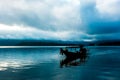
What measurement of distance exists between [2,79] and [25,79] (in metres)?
2.93

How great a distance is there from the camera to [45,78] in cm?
3064

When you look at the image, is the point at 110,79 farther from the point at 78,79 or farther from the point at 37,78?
the point at 37,78

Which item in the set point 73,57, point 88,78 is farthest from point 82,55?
point 88,78

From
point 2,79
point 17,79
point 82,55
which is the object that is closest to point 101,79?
point 17,79

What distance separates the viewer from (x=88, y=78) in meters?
30.8

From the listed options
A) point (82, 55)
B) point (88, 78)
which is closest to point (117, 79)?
point (88, 78)

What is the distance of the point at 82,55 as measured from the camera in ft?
268

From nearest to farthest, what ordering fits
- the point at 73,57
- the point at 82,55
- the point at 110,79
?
the point at 110,79 → the point at 73,57 → the point at 82,55

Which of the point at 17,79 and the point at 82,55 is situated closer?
the point at 17,79

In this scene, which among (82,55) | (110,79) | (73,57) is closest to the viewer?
(110,79)

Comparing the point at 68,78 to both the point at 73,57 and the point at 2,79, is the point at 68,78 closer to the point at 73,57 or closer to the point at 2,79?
the point at 2,79

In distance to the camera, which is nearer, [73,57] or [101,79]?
[101,79]

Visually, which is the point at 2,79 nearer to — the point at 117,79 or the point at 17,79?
the point at 17,79

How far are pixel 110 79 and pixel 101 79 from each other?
1114mm
